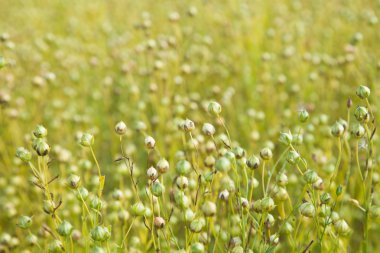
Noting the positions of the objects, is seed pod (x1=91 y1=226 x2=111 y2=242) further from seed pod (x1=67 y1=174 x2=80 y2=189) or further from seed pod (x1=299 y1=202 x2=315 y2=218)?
seed pod (x1=299 y1=202 x2=315 y2=218)

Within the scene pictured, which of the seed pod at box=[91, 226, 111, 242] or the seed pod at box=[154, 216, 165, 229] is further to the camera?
the seed pod at box=[154, 216, 165, 229]

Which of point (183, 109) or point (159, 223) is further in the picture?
point (183, 109)

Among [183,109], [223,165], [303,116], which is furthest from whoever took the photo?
Answer: [183,109]

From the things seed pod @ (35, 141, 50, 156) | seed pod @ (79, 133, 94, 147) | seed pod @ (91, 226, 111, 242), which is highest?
seed pod @ (35, 141, 50, 156)

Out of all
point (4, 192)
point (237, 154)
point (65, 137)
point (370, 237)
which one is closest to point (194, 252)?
point (237, 154)

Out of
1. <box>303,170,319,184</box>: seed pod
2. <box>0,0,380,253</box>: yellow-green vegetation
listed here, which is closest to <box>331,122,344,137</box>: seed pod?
<box>0,0,380,253</box>: yellow-green vegetation

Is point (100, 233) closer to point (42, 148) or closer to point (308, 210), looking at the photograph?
point (42, 148)

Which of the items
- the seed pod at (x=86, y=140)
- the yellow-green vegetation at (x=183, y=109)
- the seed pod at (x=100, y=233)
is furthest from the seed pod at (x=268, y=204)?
the seed pod at (x=86, y=140)

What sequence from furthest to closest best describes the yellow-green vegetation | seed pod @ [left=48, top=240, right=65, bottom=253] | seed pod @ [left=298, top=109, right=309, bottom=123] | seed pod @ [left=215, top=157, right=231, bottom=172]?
1. the yellow-green vegetation
2. seed pod @ [left=298, top=109, right=309, bottom=123]
3. seed pod @ [left=48, top=240, right=65, bottom=253]
4. seed pod @ [left=215, top=157, right=231, bottom=172]

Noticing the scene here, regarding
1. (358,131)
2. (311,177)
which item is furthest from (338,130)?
(311,177)
